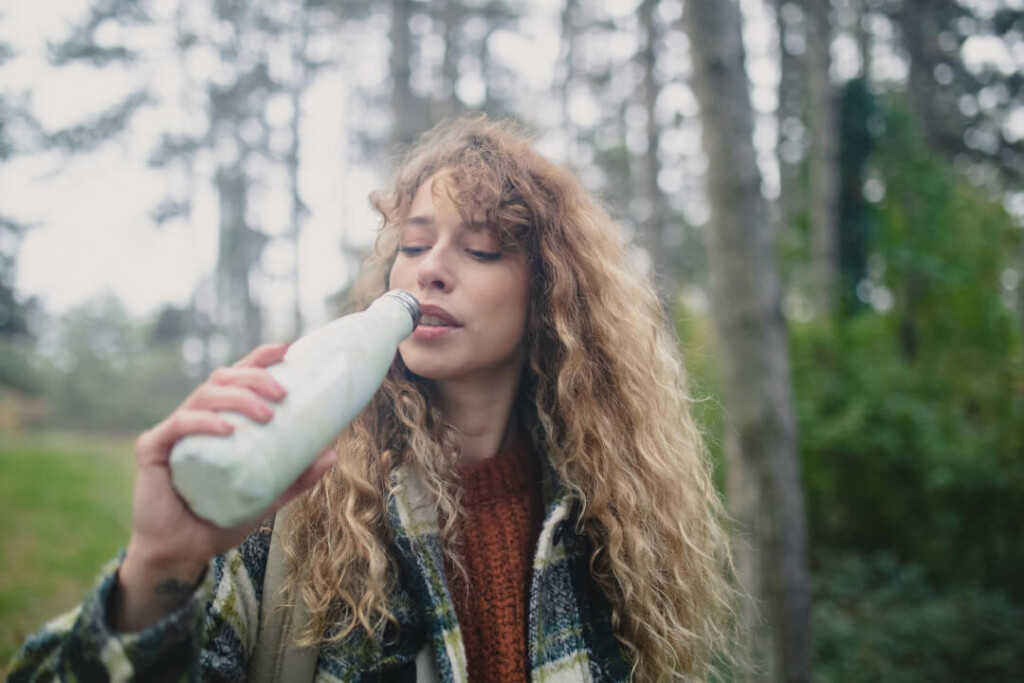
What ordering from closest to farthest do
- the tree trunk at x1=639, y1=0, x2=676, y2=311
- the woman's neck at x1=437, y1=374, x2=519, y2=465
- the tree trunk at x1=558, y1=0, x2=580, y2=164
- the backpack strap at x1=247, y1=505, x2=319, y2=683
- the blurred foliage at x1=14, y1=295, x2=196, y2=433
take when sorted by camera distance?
the backpack strap at x1=247, y1=505, x2=319, y2=683, the woman's neck at x1=437, y1=374, x2=519, y2=465, the tree trunk at x1=639, y1=0, x2=676, y2=311, the tree trunk at x1=558, y1=0, x2=580, y2=164, the blurred foliage at x1=14, y1=295, x2=196, y2=433

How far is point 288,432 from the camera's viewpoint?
938 millimetres

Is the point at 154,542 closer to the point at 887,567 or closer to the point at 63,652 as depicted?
the point at 63,652

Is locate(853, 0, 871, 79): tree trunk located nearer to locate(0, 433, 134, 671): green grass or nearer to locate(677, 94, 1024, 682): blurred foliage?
locate(677, 94, 1024, 682): blurred foliage

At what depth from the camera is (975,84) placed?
12672 millimetres

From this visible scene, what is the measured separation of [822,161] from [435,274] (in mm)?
10345

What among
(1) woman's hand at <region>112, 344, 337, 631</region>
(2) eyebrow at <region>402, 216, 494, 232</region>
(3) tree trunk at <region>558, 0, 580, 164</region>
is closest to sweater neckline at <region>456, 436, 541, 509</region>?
(2) eyebrow at <region>402, 216, 494, 232</region>

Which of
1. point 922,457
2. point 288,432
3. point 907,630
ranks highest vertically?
point 288,432

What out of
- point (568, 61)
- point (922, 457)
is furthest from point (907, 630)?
point (568, 61)

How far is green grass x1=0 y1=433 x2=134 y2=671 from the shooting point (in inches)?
207

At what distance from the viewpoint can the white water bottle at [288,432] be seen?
878 millimetres

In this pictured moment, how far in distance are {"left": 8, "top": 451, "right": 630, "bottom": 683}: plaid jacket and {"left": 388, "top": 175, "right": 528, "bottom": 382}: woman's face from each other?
0.31m

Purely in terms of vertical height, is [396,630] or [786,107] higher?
[786,107]

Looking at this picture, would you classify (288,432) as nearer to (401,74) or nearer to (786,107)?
(401,74)

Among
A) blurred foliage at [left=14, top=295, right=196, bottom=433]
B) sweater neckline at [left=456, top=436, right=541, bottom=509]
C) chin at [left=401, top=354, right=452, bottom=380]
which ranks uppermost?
chin at [left=401, top=354, right=452, bottom=380]
